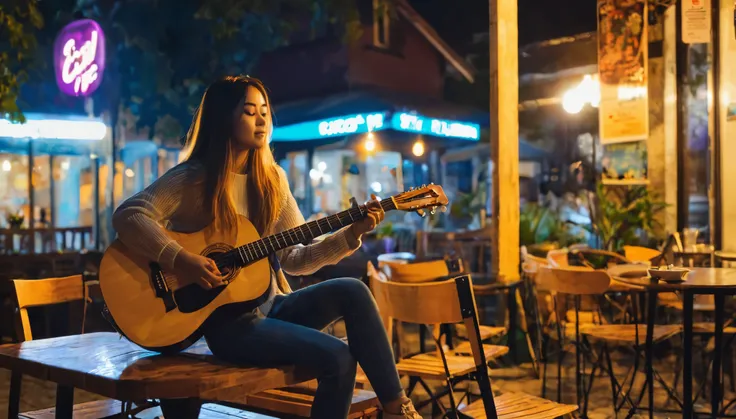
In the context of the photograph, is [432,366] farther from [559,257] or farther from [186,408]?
A: [559,257]

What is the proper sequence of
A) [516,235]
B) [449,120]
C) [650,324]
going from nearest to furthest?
[650,324]
[516,235]
[449,120]

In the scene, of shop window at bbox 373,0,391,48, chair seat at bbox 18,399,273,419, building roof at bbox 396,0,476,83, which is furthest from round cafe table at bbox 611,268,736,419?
shop window at bbox 373,0,391,48

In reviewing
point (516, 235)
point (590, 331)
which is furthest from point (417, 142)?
point (590, 331)

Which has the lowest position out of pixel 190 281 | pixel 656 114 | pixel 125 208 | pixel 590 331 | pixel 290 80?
pixel 590 331

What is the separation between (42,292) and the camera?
10.4 ft

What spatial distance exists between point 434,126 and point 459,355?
25.1ft

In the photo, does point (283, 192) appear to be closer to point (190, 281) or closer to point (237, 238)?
point (237, 238)

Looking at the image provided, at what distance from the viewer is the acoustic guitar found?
2.24 metres

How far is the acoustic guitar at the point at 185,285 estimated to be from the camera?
2.24 m

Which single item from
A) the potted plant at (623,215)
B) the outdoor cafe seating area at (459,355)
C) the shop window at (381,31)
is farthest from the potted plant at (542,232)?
the shop window at (381,31)

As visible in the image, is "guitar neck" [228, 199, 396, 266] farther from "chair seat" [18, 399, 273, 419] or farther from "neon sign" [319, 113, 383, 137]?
"neon sign" [319, 113, 383, 137]

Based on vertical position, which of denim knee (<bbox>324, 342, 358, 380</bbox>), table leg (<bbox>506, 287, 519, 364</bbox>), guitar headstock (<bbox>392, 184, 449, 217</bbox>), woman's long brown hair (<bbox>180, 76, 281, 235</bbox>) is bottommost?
table leg (<bbox>506, 287, 519, 364</bbox>)

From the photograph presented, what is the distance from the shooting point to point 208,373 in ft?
6.75

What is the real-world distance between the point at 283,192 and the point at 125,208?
60 cm
